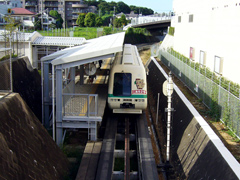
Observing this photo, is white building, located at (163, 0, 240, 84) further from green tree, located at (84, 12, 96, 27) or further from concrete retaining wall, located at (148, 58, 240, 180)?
green tree, located at (84, 12, 96, 27)

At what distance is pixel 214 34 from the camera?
17.4m

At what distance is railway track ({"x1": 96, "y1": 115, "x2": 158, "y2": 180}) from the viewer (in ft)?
31.3

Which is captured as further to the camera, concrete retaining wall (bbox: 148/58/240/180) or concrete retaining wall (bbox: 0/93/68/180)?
concrete retaining wall (bbox: 148/58/240/180)

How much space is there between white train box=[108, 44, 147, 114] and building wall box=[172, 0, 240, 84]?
12.7 ft

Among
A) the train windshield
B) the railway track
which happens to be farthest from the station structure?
the train windshield

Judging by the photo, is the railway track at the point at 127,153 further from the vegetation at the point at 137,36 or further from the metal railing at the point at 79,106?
the vegetation at the point at 137,36

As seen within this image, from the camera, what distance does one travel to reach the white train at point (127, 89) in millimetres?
13789

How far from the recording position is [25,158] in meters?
7.27

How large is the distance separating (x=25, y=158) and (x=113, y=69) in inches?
290

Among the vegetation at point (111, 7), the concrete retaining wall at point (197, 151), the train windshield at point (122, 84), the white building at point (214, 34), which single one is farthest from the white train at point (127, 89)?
the vegetation at point (111, 7)

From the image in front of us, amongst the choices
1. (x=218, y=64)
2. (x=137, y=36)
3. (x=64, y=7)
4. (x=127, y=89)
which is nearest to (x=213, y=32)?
(x=218, y=64)

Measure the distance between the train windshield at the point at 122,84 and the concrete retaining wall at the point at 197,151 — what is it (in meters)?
2.29

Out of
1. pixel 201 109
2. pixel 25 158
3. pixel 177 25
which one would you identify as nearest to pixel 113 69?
pixel 201 109

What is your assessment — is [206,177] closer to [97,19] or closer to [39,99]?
[39,99]
